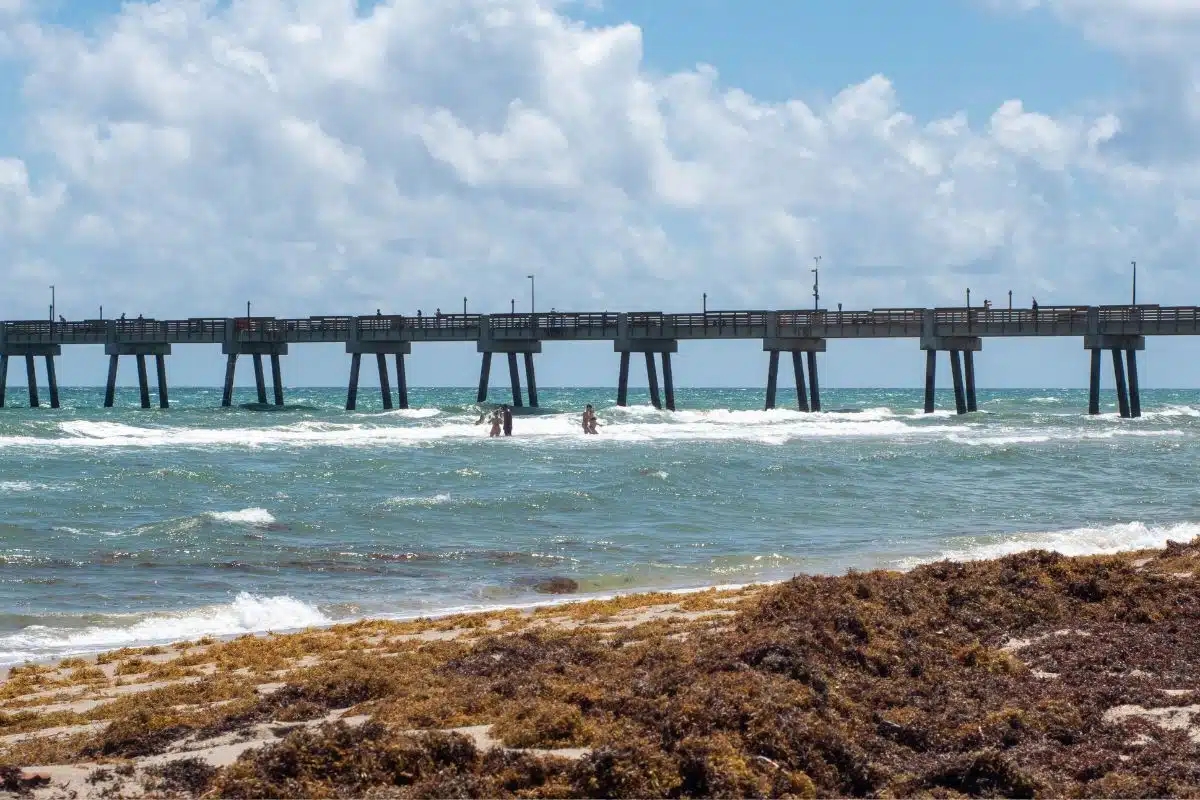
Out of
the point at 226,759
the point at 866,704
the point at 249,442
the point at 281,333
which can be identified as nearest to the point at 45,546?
the point at 226,759

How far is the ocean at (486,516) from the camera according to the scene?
16812mm

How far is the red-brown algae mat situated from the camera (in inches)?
281

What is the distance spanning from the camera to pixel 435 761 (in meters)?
7.20

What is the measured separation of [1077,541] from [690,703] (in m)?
15.0

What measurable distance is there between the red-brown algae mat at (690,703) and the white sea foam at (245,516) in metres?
10.2

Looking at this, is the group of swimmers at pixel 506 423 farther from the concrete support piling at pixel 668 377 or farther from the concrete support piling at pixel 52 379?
the concrete support piling at pixel 52 379

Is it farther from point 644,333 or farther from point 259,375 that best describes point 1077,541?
point 259,375

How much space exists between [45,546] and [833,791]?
16366 mm

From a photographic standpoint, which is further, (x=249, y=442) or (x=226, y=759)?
(x=249, y=442)

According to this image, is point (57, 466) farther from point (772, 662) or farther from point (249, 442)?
point (772, 662)

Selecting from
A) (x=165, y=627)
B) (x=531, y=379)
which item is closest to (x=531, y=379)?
(x=531, y=379)

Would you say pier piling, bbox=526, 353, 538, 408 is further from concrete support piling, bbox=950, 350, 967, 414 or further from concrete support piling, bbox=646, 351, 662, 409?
concrete support piling, bbox=950, 350, 967, 414

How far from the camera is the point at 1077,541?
2120cm

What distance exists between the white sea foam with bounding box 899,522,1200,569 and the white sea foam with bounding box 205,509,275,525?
11.2 meters
